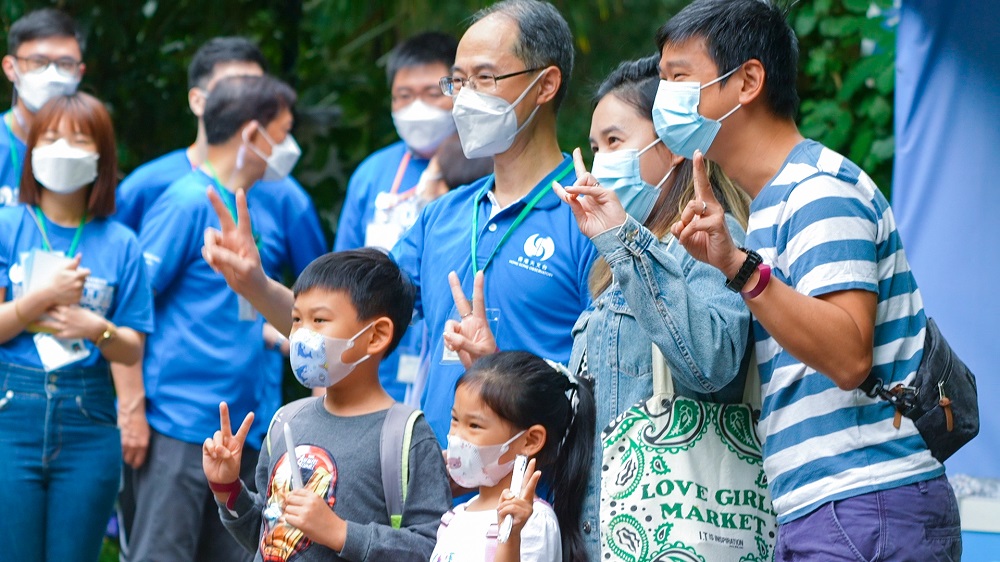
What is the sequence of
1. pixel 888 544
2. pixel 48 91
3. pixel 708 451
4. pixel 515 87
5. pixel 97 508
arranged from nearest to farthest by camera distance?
pixel 888 544
pixel 708 451
pixel 515 87
pixel 97 508
pixel 48 91

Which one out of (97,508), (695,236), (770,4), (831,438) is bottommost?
(97,508)

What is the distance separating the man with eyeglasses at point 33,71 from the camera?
18.8 feet

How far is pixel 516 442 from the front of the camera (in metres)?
3.31

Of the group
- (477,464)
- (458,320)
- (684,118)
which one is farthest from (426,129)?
(684,118)

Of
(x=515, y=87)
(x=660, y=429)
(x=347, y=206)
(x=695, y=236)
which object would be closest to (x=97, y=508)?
(x=347, y=206)

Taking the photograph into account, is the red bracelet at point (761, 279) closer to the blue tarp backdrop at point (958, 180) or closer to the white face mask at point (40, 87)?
the blue tarp backdrop at point (958, 180)

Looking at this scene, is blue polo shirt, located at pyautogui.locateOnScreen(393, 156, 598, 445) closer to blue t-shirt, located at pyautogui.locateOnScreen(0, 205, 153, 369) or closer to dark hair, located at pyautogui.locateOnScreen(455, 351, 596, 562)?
dark hair, located at pyautogui.locateOnScreen(455, 351, 596, 562)

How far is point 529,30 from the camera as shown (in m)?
3.96

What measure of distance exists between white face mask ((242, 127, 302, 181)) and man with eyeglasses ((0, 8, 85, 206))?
39.9 inches

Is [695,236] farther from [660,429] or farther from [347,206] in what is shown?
[347,206]

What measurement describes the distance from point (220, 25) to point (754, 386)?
219 inches

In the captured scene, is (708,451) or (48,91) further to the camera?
(48,91)

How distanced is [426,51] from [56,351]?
220cm

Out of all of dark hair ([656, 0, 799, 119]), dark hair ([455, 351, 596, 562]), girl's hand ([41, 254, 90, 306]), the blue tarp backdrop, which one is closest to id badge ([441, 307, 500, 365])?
dark hair ([455, 351, 596, 562])
